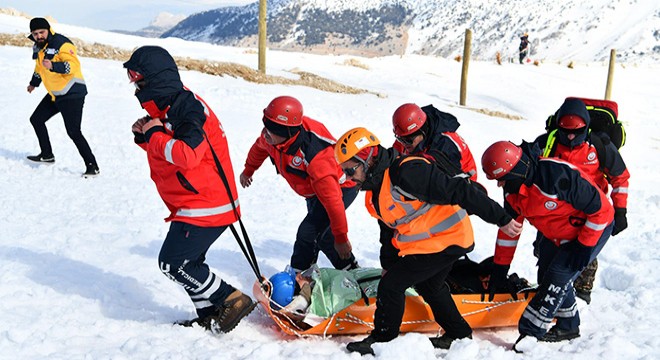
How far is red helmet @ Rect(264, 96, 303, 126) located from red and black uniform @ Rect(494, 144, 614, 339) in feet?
5.10

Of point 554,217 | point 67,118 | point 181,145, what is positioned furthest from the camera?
point 67,118

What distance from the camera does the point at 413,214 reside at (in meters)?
3.64

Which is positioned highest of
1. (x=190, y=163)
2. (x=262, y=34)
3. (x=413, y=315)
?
(x=262, y=34)

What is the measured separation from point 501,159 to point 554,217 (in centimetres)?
64

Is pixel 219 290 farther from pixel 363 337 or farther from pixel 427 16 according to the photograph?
pixel 427 16

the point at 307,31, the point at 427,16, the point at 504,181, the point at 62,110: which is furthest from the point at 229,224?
the point at 307,31

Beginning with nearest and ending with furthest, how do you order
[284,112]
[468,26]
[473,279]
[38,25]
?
[284,112]
[473,279]
[38,25]
[468,26]

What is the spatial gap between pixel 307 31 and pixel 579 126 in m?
171

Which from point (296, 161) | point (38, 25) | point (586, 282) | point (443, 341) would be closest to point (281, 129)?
point (296, 161)

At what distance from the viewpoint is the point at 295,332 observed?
4.07 metres

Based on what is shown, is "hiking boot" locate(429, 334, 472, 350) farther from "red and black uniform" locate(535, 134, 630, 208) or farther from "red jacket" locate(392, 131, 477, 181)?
"red and black uniform" locate(535, 134, 630, 208)

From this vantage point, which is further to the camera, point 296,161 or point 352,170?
point 296,161

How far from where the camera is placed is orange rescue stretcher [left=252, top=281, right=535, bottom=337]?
13.6 feet

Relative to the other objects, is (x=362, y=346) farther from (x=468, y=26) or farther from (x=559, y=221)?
(x=468, y=26)
